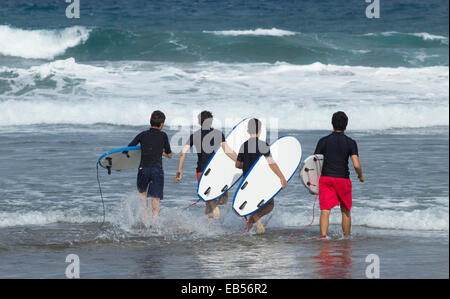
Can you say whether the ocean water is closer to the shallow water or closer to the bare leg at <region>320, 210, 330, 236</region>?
the shallow water

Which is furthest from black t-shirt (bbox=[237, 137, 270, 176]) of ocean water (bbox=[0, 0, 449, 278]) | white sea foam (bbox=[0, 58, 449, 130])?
white sea foam (bbox=[0, 58, 449, 130])

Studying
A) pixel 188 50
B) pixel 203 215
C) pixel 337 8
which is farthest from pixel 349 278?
pixel 337 8

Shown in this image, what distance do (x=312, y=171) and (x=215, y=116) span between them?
447 inches

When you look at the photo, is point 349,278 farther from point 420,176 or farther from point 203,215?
point 420,176

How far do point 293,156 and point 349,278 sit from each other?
2.53 metres

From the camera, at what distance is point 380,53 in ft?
96.3

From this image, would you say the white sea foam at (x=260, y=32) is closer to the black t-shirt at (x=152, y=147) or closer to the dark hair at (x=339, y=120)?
the black t-shirt at (x=152, y=147)

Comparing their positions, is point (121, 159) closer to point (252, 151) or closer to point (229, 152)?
point (229, 152)

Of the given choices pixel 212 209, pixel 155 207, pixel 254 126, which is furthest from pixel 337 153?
pixel 155 207

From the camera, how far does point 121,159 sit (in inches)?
324

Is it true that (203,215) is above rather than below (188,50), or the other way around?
below

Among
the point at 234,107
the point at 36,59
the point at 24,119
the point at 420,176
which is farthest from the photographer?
the point at 36,59

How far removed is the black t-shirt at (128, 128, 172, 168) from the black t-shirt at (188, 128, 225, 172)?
1.48 ft
